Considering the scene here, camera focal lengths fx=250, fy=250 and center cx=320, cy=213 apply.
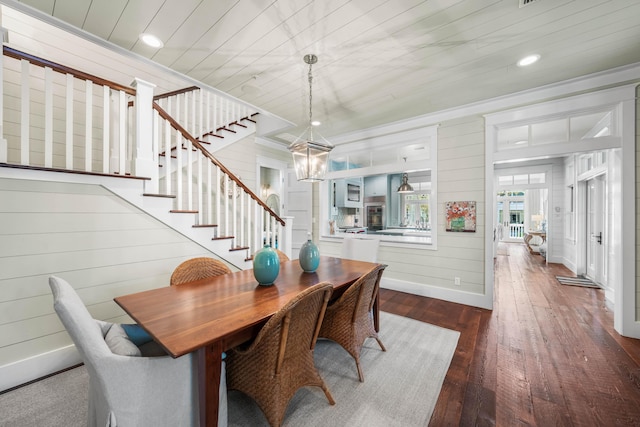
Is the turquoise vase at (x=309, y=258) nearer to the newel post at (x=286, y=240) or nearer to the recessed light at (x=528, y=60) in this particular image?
the newel post at (x=286, y=240)

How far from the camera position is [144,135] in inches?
99.3

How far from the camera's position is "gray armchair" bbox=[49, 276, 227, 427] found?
1091mm

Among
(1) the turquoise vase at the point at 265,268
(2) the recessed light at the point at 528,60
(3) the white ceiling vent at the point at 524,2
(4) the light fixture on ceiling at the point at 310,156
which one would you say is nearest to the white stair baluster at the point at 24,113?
(1) the turquoise vase at the point at 265,268

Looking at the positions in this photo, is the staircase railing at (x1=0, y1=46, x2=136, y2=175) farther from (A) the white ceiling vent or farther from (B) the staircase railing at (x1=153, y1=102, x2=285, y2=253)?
(A) the white ceiling vent

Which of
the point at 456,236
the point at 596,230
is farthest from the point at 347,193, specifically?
the point at 596,230

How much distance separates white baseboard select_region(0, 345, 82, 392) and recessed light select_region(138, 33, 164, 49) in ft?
9.30

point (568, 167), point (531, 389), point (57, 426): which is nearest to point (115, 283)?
point (57, 426)

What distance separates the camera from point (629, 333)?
108 inches

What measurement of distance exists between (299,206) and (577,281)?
5.77m

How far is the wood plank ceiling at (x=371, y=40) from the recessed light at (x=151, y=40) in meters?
0.04

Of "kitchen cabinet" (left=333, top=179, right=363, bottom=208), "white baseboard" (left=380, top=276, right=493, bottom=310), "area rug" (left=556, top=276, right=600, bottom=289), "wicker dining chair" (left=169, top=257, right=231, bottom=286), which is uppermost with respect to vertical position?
"kitchen cabinet" (left=333, top=179, right=363, bottom=208)

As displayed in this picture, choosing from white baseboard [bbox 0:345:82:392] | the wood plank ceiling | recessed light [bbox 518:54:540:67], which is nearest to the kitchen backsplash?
the wood plank ceiling

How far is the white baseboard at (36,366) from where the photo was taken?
1.93 m

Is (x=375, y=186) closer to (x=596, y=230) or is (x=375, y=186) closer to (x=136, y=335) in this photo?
(x=596, y=230)
